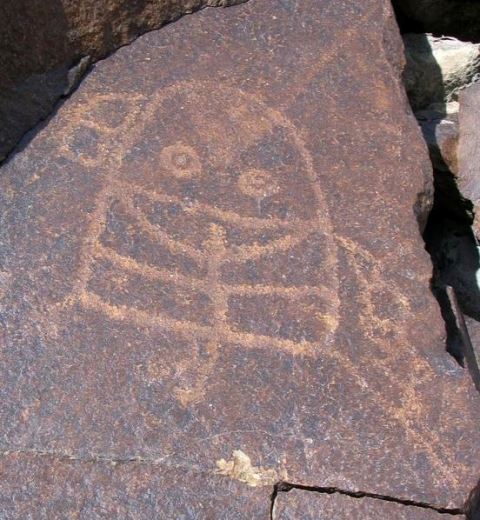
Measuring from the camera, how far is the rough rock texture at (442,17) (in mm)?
2633

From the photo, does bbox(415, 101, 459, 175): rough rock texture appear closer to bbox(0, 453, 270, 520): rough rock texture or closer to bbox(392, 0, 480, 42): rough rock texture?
bbox(392, 0, 480, 42): rough rock texture

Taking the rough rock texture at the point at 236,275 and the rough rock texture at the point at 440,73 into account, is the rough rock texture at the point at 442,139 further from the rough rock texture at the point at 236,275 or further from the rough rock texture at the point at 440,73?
the rough rock texture at the point at 236,275

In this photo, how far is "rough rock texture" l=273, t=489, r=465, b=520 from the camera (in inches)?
61.1

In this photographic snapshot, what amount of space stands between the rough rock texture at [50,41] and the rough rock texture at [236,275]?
38 millimetres

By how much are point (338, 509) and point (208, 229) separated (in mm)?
584

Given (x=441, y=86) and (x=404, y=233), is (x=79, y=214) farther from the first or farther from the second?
(x=441, y=86)

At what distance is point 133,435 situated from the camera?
1.59 metres

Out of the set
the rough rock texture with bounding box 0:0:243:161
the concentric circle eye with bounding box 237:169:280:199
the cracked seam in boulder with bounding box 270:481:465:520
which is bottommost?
the cracked seam in boulder with bounding box 270:481:465:520

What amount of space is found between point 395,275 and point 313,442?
15.0 inches

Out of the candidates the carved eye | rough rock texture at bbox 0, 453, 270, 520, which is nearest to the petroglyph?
the carved eye

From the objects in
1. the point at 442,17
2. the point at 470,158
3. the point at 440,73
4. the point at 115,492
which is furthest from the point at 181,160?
the point at 442,17

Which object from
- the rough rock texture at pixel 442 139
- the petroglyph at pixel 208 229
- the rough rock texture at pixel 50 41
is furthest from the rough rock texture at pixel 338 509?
the rough rock texture at pixel 442 139

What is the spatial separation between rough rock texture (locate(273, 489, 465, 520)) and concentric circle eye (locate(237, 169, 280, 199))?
599mm

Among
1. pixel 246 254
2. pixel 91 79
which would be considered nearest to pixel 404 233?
pixel 246 254
